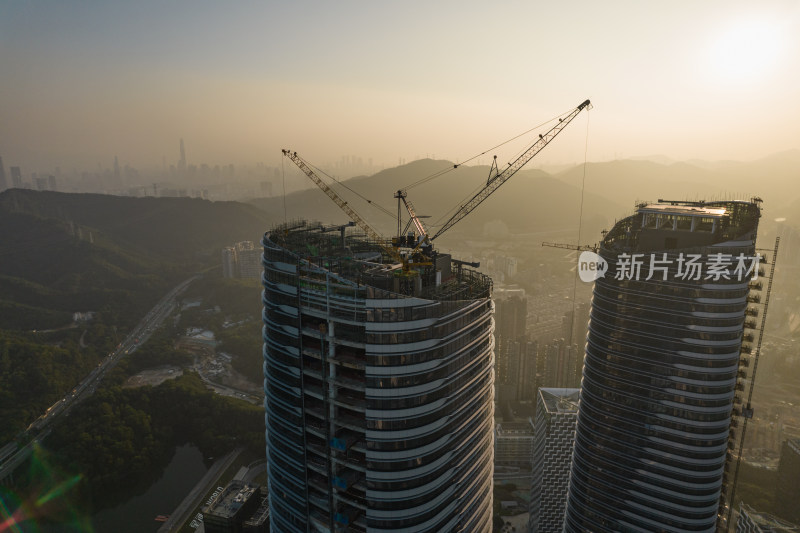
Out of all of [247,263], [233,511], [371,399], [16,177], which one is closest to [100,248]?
[247,263]

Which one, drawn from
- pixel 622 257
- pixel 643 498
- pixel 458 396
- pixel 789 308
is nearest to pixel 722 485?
pixel 643 498

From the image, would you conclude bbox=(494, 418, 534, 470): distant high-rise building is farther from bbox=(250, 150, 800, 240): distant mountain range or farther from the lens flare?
bbox=(250, 150, 800, 240): distant mountain range

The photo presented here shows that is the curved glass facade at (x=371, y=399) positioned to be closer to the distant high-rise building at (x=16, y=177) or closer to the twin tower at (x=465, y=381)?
the twin tower at (x=465, y=381)

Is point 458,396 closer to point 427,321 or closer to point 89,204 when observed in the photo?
point 427,321

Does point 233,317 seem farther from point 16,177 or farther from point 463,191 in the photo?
point 16,177

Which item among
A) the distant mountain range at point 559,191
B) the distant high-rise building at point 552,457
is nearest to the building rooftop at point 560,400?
the distant high-rise building at point 552,457

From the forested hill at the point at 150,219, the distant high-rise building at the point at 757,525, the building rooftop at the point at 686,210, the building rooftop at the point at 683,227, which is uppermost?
the building rooftop at the point at 686,210
